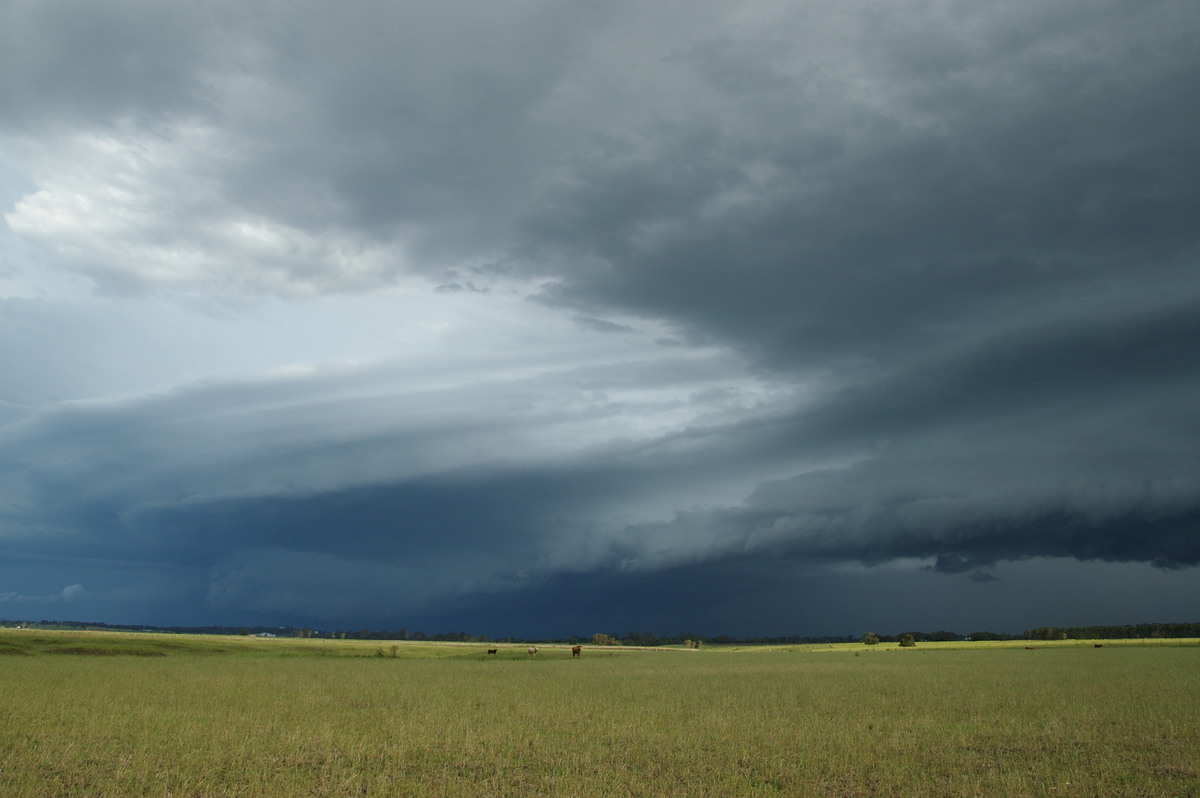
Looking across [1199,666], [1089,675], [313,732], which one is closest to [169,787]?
[313,732]

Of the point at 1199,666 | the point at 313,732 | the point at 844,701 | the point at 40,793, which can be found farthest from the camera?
the point at 1199,666

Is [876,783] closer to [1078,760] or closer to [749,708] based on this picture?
[1078,760]

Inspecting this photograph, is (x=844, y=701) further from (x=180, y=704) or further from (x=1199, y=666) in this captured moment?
(x=1199, y=666)

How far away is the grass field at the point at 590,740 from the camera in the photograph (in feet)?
55.2

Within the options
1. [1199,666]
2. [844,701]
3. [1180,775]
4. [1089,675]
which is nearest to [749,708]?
[844,701]

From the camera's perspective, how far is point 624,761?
19.8 meters

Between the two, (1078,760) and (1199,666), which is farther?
(1199,666)

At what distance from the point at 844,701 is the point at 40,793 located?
102ft

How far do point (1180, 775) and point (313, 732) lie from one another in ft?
78.6

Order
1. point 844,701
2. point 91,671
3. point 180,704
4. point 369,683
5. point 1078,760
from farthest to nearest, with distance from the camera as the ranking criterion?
1. point 91,671
2. point 369,683
3. point 844,701
4. point 180,704
5. point 1078,760

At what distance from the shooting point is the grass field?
16812 mm

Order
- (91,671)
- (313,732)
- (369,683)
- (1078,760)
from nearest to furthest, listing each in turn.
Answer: (1078,760)
(313,732)
(369,683)
(91,671)

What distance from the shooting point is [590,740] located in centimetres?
2325

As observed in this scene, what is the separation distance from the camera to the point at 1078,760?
64.8ft
